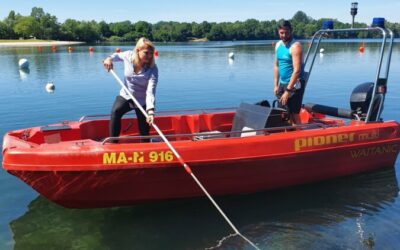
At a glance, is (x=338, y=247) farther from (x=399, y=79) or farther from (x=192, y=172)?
(x=399, y=79)

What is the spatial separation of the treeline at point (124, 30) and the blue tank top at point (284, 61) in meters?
91.3

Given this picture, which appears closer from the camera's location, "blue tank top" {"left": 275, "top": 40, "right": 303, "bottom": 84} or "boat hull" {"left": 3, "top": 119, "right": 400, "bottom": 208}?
"boat hull" {"left": 3, "top": 119, "right": 400, "bottom": 208}

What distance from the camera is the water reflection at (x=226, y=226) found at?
501cm

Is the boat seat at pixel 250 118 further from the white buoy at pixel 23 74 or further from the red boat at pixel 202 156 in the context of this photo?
the white buoy at pixel 23 74

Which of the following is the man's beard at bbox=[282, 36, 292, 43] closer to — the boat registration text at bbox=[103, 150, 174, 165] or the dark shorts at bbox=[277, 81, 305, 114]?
the dark shorts at bbox=[277, 81, 305, 114]

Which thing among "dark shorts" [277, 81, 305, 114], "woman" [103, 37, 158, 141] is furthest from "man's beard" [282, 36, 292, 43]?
"woman" [103, 37, 158, 141]

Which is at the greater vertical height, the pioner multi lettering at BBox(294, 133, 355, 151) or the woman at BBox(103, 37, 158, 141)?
the woman at BBox(103, 37, 158, 141)

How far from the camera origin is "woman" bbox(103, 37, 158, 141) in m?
5.19

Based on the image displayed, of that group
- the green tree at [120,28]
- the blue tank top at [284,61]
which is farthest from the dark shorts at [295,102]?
the green tree at [120,28]

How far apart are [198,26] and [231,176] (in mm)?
133157

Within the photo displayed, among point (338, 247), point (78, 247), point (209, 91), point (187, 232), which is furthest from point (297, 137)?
point (209, 91)

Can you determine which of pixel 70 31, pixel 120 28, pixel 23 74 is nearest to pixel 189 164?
pixel 23 74

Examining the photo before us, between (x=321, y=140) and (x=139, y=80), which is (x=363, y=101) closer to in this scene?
(x=321, y=140)

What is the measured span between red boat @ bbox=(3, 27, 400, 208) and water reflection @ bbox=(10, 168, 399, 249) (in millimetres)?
306
